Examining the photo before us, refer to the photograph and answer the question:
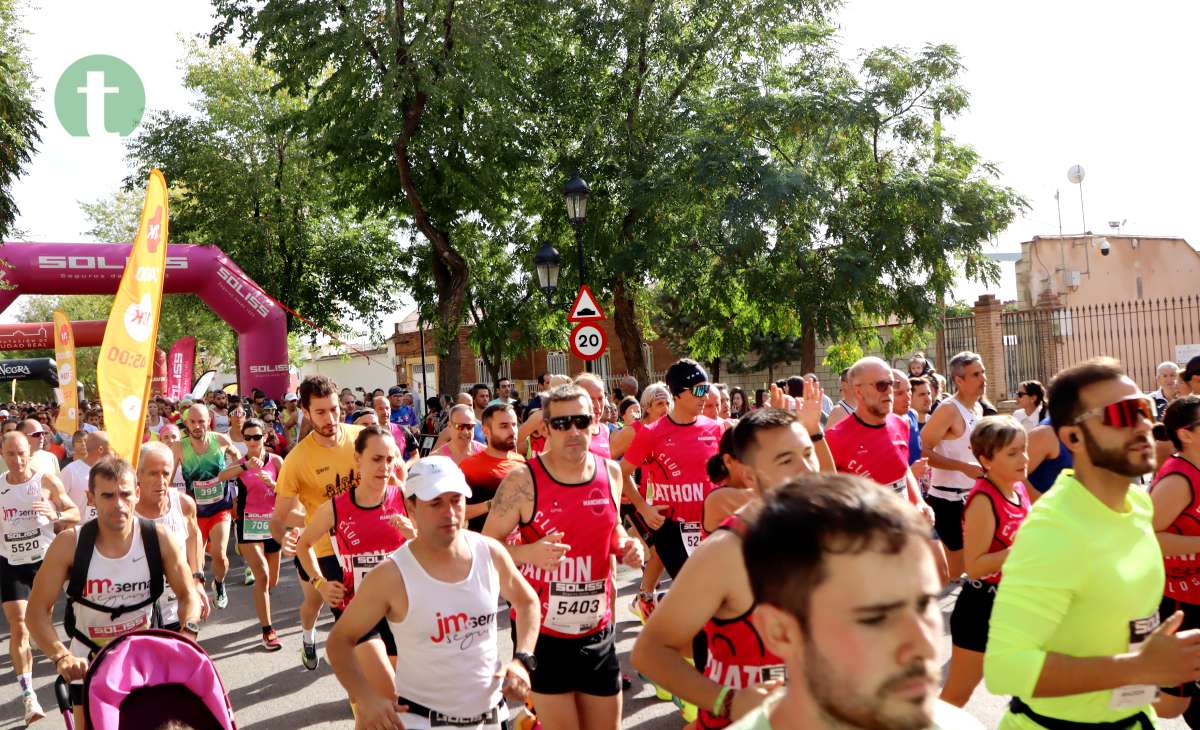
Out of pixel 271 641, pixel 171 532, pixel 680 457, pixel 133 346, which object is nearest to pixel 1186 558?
pixel 680 457

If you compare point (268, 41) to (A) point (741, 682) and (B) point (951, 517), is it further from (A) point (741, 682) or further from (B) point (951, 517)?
(A) point (741, 682)

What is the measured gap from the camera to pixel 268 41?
20.3 meters

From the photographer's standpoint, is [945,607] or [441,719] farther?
[945,607]

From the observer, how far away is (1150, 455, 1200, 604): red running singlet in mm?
4590

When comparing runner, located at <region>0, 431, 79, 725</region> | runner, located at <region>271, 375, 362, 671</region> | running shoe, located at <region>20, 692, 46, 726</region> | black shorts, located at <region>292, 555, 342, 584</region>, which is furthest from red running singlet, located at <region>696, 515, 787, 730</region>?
runner, located at <region>0, 431, 79, 725</region>

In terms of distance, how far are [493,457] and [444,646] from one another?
378cm

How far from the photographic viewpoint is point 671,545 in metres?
7.71

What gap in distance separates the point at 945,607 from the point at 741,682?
6.30m

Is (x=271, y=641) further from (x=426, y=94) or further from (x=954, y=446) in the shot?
(x=426, y=94)

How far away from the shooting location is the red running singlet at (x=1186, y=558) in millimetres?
4590

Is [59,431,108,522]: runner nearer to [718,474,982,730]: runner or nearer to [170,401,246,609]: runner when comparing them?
[170,401,246,609]: runner

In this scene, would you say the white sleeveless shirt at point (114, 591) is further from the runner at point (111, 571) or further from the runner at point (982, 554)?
the runner at point (982, 554)

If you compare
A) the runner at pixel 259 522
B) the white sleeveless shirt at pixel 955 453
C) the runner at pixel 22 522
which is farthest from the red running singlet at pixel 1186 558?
the runner at pixel 22 522

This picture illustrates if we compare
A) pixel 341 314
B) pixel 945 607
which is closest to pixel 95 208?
pixel 341 314
